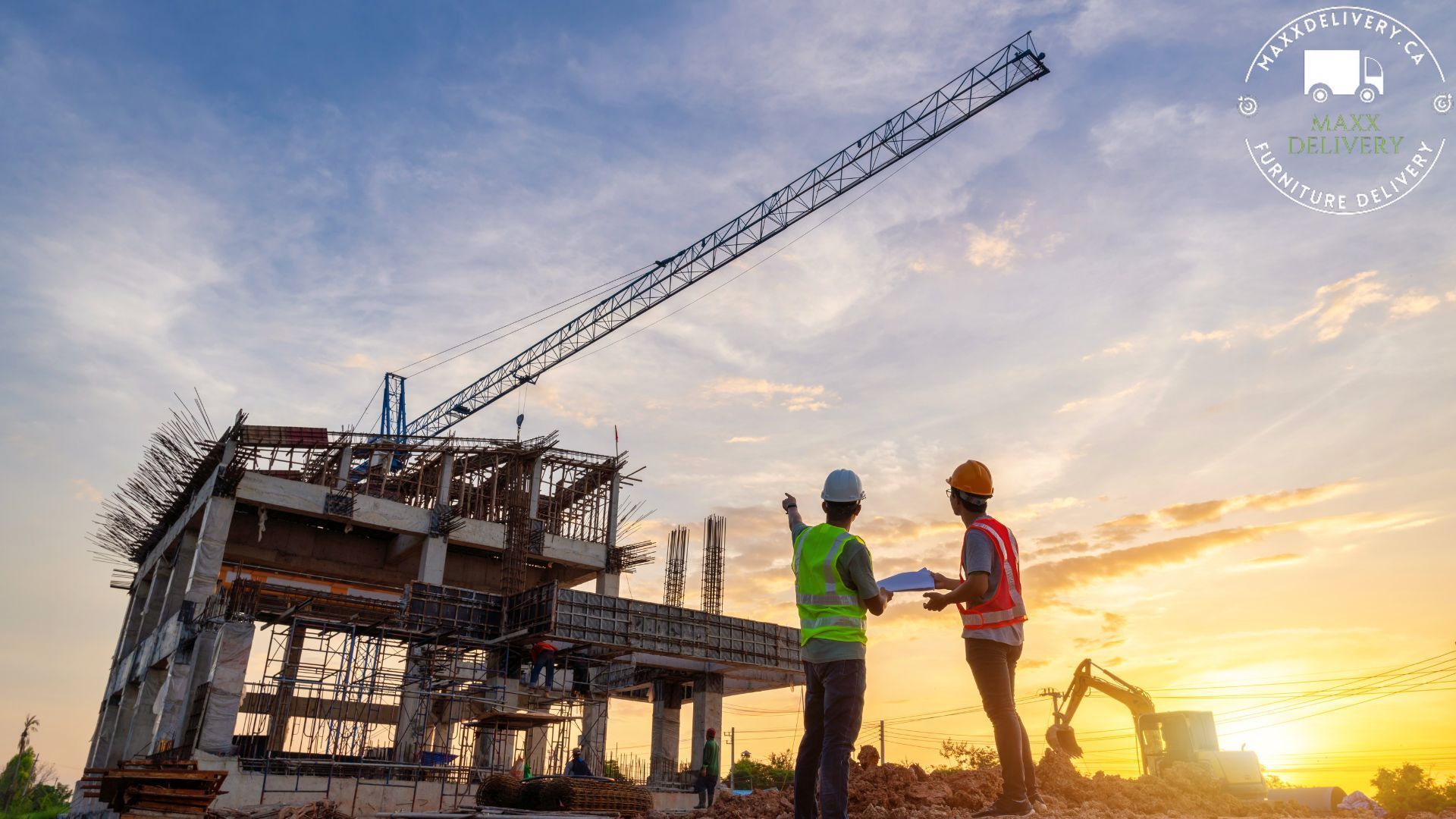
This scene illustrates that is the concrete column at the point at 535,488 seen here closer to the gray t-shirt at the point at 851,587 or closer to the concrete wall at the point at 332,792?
the concrete wall at the point at 332,792

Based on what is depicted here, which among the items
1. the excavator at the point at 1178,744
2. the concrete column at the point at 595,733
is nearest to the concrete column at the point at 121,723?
the concrete column at the point at 595,733

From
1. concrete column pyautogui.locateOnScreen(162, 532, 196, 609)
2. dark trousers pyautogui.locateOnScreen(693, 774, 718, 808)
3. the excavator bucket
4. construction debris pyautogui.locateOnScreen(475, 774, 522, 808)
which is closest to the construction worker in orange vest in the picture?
the excavator bucket

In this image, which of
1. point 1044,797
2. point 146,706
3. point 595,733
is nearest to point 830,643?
point 1044,797

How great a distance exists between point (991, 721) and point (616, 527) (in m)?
39.5

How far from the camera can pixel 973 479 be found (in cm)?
582

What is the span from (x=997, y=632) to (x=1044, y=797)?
6.22 ft

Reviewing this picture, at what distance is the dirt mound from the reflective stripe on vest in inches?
65.7

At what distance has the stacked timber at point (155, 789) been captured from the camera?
1307 cm

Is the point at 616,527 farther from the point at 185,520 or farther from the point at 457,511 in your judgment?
the point at 185,520

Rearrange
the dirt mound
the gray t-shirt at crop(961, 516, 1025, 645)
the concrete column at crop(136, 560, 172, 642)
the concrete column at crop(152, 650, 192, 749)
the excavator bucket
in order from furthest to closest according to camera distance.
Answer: the concrete column at crop(136, 560, 172, 642) → the concrete column at crop(152, 650, 192, 749) → the excavator bucket → the dirt mound → the gray t-shirt at crop(961, 516, 1025, 645)

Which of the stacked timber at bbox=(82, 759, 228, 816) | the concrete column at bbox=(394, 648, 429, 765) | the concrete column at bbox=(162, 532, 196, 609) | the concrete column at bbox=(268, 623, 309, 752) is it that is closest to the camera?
the stacked timber at bbox=(82, 759, 228, 816)

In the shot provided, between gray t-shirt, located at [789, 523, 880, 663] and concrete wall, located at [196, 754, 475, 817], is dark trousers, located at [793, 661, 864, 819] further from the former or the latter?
concrete wall, located at [196, 754, 475, 817]

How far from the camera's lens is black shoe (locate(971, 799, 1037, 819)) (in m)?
5.18

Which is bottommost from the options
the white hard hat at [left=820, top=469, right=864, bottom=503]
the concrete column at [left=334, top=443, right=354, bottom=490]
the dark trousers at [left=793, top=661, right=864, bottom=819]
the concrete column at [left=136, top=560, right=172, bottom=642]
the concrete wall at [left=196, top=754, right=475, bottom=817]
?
the concrete wall at [left=196, top=754, right=475, bottom=817]
